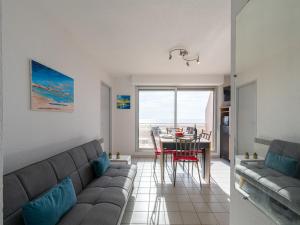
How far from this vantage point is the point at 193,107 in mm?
5500

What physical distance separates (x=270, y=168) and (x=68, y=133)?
2407 millimetres

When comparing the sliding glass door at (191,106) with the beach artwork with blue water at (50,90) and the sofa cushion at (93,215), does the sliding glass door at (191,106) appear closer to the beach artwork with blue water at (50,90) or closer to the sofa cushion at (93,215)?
the beach artwork with blue water at (50,90)

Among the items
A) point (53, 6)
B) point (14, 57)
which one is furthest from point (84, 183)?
point (53, 6)

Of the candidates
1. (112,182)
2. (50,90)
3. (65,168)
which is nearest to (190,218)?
(112,182)

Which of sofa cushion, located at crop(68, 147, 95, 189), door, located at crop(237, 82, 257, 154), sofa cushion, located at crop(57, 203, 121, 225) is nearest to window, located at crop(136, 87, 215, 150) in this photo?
sofa cushion, located at crop(68, 147, 95, 189)

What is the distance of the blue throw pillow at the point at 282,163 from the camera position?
3.09 feet

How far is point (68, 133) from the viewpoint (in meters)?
2.47

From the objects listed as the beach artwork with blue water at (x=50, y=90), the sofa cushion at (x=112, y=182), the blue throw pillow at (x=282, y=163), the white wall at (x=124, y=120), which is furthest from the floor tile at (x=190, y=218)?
the white wall at (x=124, y=120)

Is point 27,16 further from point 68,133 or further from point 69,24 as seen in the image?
point 68,133

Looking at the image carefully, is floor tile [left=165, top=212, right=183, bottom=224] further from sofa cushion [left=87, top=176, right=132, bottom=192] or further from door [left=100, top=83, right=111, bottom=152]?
door [left=100, top=83, right=111, bottom=152]

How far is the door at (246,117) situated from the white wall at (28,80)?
1.97 m

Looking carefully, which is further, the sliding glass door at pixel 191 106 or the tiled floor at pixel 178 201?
the sliding glass door at pixel 191 106

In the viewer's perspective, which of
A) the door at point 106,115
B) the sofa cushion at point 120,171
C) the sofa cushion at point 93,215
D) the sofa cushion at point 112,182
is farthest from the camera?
the door at point 106,115

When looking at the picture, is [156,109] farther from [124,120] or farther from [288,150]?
[288,150]
